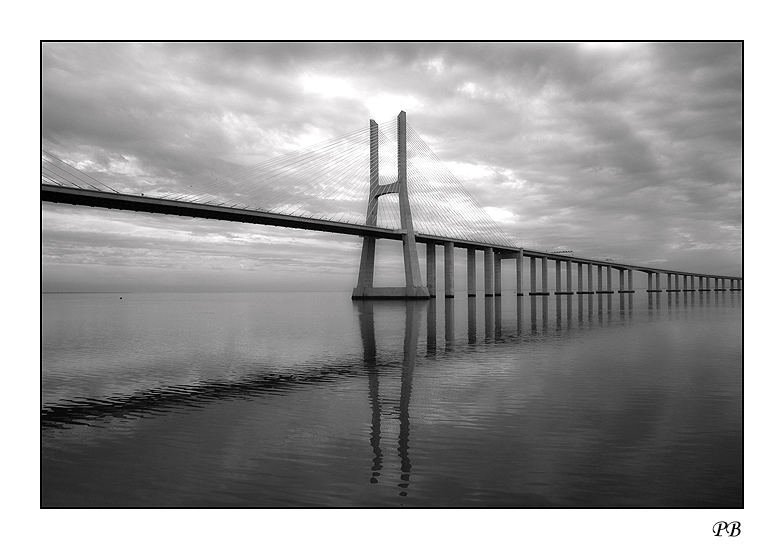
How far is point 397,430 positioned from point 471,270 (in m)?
59.9

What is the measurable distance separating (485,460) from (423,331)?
15.7m

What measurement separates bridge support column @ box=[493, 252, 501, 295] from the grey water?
54959 millimetres

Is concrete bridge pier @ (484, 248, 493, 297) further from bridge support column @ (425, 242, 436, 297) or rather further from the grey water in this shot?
the grey water

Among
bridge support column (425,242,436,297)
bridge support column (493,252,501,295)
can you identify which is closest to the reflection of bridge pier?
bridge support column (425,242,436,297)

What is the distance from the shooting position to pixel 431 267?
5825 cm

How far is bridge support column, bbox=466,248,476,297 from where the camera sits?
65.3 meters

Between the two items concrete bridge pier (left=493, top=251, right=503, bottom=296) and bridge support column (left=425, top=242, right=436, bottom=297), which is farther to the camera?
concrete bridge pier (left=493, top=251, right=503, bottom=296)

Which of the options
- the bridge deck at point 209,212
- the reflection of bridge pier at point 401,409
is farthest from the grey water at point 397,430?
the bridge deck at point 209,212

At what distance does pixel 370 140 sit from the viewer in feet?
181

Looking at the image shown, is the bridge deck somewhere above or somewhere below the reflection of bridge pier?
above

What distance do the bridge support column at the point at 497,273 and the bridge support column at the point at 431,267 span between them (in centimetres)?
1289

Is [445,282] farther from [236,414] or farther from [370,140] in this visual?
[236,414]

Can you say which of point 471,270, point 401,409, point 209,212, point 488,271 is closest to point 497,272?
point 488,271

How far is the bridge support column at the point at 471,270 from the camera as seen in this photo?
6531 centimetres
